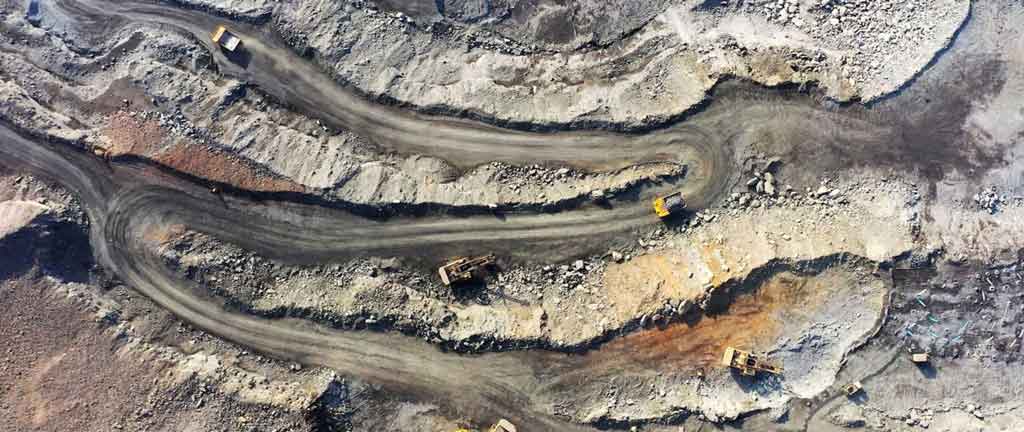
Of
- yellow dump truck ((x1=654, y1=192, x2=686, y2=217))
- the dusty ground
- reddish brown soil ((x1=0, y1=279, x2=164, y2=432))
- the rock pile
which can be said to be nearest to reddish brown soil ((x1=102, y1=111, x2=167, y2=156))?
the dusty ground

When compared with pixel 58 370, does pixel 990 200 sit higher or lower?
higher

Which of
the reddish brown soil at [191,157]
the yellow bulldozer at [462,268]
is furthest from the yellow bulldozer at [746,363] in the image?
the reddish brown soil at [191,157]

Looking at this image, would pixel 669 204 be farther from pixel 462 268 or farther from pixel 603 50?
pixel 462 268

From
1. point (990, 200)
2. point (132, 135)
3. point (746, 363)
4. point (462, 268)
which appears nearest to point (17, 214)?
point (132, 135)

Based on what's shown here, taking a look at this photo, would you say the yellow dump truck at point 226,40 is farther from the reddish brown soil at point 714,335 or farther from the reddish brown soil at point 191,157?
the reddish brown soil at point 714,335

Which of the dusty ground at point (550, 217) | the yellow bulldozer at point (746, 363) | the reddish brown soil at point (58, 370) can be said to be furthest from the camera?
the dusty ground at point (550, 217)

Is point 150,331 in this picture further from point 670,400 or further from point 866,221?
point 866,221
